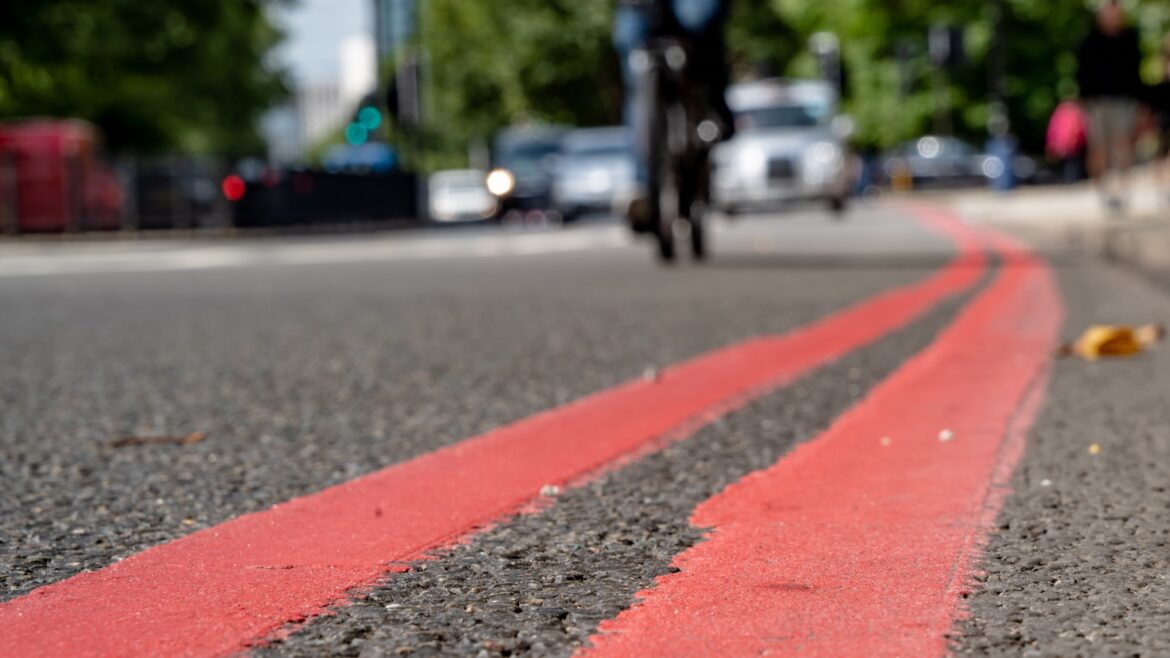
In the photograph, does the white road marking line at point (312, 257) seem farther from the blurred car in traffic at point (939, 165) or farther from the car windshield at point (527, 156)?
the blurred car in traffic at point (939, 165)

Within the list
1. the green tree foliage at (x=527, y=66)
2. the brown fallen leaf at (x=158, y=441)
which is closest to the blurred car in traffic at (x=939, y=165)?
the green tree foliage at (x=527, y=66)

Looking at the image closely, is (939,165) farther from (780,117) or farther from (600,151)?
(780,117)

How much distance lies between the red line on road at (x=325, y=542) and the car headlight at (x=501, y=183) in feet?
104

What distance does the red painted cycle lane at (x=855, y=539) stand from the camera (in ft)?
7.45

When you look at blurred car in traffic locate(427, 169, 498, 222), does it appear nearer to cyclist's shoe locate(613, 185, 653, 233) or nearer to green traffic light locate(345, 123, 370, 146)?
green traffic light locate(345, 123, 370, 146)

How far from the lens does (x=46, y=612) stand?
2.44 m

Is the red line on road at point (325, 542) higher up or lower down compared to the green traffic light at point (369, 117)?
lower down

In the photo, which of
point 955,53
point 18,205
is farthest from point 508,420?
point 955,53

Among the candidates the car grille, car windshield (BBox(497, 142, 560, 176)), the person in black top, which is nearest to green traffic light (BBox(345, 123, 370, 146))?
car windshield (BBox(497, 142, 560, 176))

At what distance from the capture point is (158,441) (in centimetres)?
423

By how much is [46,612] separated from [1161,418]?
2.76 metres

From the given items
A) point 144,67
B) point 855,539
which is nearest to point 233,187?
point 144,67

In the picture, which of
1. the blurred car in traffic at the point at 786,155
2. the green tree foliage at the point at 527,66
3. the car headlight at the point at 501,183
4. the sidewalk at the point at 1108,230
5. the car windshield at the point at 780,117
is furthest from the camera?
the green tree foliage at the point at 527,66

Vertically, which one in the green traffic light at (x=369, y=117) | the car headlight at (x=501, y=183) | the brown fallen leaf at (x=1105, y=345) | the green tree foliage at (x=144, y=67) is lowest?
the brown fallen leaf at (x=1105, y=345)
